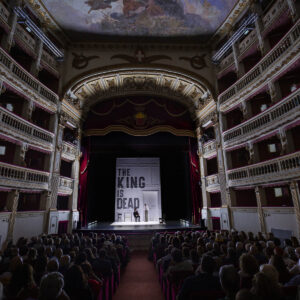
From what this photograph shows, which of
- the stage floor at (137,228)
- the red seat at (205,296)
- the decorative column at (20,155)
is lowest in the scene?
the stage floor at (137,228)

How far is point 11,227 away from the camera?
8.99 meters

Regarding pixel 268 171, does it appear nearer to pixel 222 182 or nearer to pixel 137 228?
pixel 222 182

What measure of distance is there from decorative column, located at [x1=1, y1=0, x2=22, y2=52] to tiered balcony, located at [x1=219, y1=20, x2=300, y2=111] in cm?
1159

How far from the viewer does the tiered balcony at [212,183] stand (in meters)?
12.6

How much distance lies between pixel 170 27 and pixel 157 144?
7.72 metres

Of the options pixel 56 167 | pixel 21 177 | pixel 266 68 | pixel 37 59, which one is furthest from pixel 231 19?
Result: pixel 21 177

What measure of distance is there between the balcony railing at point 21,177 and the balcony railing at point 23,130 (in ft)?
5.09

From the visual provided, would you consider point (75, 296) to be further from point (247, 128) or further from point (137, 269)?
point (247, 128)

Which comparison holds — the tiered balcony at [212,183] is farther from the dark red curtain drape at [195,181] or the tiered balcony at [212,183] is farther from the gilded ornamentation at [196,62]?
the gilded ornamentation at [196,62]


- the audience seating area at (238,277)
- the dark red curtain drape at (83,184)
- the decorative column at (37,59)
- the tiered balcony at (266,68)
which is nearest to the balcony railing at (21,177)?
the dark red curtain drape at (83,184)

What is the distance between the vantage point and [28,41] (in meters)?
11.2

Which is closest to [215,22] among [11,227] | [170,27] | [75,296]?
[170,27]

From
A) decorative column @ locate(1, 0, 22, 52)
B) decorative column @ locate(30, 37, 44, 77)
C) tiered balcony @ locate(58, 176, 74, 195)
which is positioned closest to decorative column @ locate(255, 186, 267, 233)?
tiered balcony @ locate(58, 176, 74, 195)

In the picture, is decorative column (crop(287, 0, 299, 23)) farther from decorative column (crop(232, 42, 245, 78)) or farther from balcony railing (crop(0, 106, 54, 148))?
balcony railing (crop(0, 106, 54, 148))
